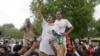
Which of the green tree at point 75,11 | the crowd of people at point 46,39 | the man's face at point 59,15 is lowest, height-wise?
the crowd of people at point 46,39

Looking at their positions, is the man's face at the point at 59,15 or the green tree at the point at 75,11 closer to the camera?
the man's face at the point at 59,15

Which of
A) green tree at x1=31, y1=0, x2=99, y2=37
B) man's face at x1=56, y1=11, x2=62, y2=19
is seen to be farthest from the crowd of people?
green tree at x1=31, y1=0, x2=99, y2=37

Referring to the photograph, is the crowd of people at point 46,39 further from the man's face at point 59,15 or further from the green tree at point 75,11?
the green tree at point 75,11

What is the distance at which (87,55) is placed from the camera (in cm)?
1611

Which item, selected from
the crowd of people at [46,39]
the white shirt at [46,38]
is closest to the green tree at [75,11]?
the crowd of people at [46,39]

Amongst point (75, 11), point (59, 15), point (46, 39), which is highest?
point (75, 11)

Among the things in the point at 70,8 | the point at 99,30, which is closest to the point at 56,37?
the point at 70,8

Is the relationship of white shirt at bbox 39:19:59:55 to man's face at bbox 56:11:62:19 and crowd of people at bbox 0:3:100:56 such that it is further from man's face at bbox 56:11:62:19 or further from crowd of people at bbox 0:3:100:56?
man's face at bbox 56:11:62:19

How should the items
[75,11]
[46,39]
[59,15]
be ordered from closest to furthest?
[46,39] → [59,15] → [75,11]

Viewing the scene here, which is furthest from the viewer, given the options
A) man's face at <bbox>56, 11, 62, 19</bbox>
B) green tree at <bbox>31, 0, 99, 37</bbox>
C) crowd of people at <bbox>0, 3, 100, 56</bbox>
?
green tree at <bbox>31, 0, 99, 37</bbox>

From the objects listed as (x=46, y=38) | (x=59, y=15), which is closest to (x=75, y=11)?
(x=59, y=15)

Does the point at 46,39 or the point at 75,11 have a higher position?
the point at 75,11

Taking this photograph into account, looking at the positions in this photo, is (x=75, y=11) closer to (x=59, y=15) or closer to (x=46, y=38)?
(x=59, y=15)

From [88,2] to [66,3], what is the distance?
5323 mm
